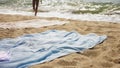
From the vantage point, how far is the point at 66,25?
218 inches

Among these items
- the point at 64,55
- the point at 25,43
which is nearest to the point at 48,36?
the point at 25,43

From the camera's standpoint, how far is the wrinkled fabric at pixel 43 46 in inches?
121

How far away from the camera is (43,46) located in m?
3.66

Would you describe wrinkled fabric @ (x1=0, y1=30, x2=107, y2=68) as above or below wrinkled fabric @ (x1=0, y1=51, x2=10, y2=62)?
below

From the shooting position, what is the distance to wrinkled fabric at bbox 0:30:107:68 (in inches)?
121

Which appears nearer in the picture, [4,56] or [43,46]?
[4,56]

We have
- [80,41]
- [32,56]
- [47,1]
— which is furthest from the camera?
[47,1]

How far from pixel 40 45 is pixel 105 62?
111 cm

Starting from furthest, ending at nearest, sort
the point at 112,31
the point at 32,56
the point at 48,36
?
the point at 112,31, the point at 48,36, the point at 32,56

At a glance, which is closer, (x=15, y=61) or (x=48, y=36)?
(x=15, y=61)

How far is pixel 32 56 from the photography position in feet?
10.5

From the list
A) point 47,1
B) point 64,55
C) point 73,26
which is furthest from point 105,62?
point 47,1

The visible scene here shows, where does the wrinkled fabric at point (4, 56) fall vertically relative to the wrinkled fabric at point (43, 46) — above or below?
above

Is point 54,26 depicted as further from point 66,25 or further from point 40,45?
point 40,45
